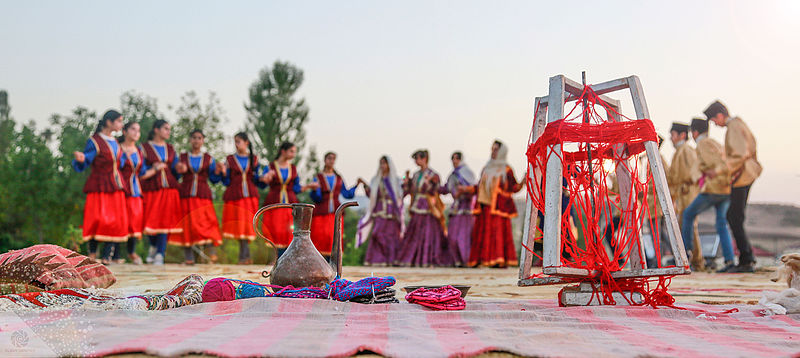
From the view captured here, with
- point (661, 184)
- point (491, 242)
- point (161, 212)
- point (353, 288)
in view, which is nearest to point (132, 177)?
point (161, 212)

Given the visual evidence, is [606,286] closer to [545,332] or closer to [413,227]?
[545,332]

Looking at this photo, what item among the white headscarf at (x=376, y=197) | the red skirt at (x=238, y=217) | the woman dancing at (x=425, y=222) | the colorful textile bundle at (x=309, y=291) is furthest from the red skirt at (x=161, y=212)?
the colorful textile bundle at (x=309, y=291)

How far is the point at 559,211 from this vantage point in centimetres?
287

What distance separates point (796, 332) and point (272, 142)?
92.7ft

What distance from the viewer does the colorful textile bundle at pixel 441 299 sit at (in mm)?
2646

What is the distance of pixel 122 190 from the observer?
7.66 metres

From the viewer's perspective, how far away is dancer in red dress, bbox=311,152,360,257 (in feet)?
31.3

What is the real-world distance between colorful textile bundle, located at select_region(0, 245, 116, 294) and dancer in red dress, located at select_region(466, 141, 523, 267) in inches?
261

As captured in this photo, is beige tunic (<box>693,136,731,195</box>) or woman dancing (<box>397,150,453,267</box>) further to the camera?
woman dancing (<box>397,150,453,267</box>)

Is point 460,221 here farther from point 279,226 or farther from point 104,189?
point 104,189

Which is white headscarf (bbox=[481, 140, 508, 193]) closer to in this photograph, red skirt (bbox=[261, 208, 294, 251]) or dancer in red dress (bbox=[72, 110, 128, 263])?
red skirt (bbox=[261, 208, 294, 251])

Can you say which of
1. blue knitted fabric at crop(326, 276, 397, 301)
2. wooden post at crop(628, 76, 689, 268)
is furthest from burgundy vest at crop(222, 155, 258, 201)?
wooden post at crop(628, 76, 689, 268)

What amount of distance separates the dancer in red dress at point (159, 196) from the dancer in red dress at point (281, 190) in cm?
122

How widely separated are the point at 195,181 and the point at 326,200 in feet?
6.29
